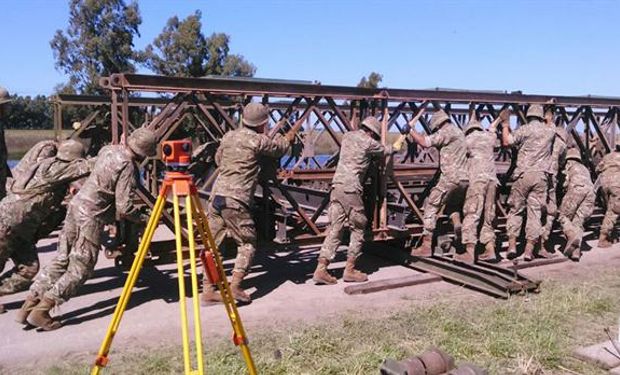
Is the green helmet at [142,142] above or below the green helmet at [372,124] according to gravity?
below

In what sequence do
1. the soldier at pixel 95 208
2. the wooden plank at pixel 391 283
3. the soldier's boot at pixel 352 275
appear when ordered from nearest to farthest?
the soldier at pixel 95 208
the wooden plank at pixel 391 283
the soldier's boot at pixel 352 275

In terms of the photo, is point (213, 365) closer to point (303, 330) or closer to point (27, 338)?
point (303, 330)

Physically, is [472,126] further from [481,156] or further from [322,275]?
[322,275]

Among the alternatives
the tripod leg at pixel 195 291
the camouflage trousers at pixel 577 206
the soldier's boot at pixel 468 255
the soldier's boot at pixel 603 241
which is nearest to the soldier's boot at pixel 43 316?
the tripod leg at pixel 195 291

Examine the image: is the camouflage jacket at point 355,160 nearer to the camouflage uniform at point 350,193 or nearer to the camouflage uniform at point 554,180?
the camouflage uniform at point 350,193

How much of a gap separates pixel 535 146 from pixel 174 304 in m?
5.76

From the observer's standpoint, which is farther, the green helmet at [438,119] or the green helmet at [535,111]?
the green helmet at [535,111]

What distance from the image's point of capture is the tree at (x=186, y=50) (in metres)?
29.6

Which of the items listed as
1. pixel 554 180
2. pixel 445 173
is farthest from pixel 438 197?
pixel 554 180

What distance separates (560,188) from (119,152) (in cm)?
737

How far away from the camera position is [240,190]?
21.1 ft

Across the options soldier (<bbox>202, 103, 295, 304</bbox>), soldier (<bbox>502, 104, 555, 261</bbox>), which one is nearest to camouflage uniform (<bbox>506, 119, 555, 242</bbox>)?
soldier (<bbox>502, 104, 555, 261</bbox>)

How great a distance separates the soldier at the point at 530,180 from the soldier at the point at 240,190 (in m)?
4.30

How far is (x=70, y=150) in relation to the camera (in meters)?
6.39
